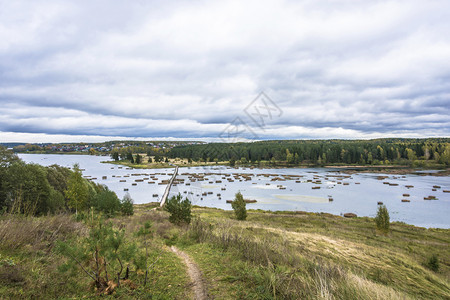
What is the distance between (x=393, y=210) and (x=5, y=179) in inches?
2027

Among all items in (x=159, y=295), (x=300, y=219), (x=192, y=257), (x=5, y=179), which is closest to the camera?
(x=159, y=295)

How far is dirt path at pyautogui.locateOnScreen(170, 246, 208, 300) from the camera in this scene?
4.50 m

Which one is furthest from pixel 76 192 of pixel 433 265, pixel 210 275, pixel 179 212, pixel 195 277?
pixel 433 265

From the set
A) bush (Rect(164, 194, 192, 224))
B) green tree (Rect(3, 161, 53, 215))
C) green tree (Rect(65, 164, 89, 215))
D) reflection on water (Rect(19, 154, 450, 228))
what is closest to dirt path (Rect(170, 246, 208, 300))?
bush (Rect(164, 194, 192, 224))

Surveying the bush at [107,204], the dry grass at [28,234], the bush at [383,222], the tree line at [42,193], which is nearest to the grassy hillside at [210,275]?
the dry grass at [28,234]

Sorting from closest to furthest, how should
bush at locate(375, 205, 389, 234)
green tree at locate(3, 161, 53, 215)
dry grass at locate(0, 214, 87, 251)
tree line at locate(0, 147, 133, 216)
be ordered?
dry grass at locate(0, 214, 87, 251), bush at locate(375, 205, 389, 234), tree line at locate(0, 147, 133, 216), green tree at locate(3, 161, 53, 215)

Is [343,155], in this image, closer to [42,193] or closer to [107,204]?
[107,204]

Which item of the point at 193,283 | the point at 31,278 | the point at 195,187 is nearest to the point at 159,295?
the point at 193,283

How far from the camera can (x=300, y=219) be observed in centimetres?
2794

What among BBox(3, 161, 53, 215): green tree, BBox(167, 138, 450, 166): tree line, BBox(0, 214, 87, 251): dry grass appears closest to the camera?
BBox(0, 214, 87, 251): dry grass

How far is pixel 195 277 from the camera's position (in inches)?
211

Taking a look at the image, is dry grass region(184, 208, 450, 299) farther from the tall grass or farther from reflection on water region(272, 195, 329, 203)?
reflection on water region(272, 195, 329, 203)

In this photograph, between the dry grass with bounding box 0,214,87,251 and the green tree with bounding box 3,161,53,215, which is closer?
the dry grass with bounding box 0,214,87,251

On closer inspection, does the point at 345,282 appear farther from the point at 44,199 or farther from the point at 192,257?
the point at 44,199
